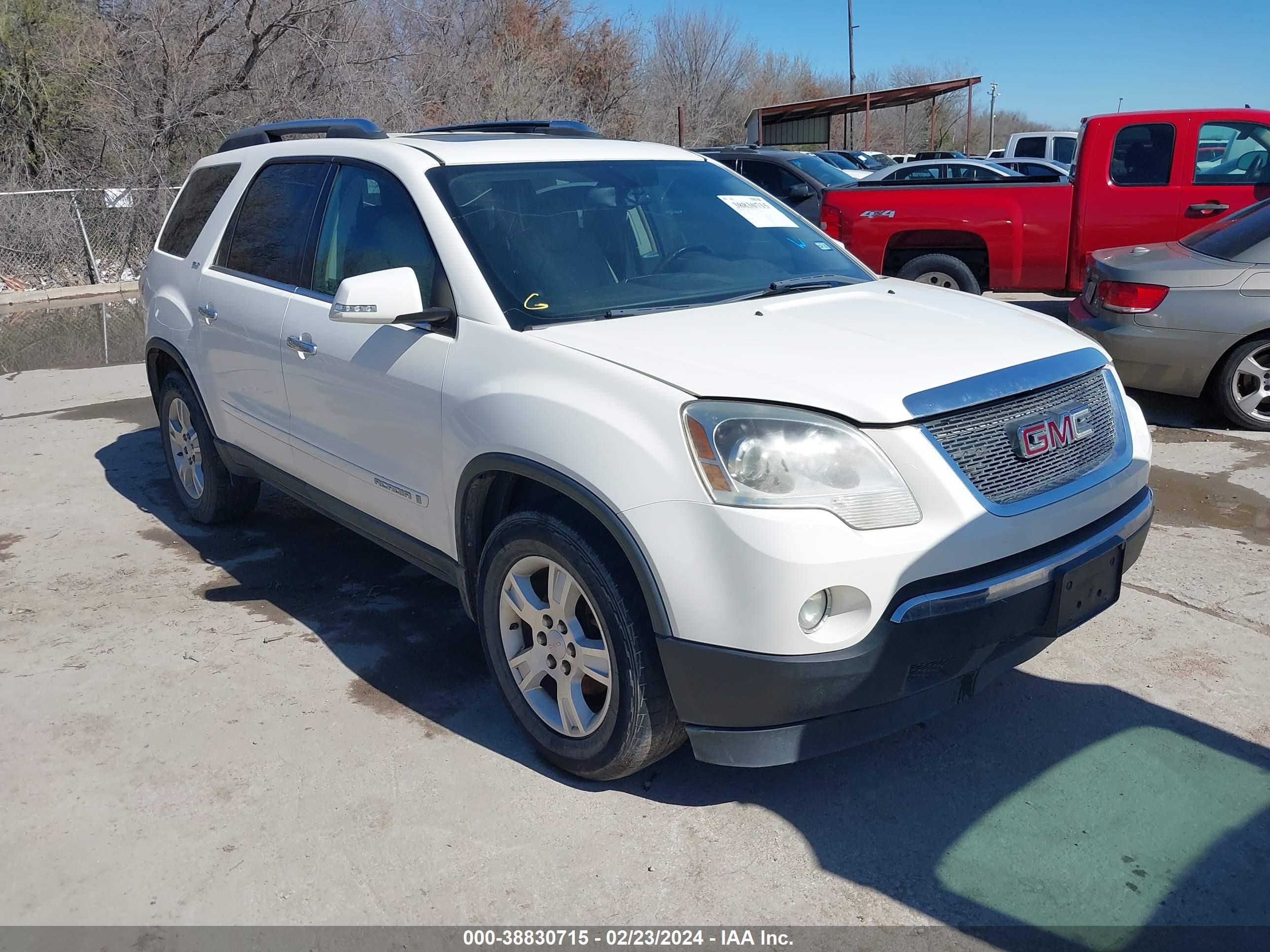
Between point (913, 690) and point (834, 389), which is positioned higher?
point (834, 389)

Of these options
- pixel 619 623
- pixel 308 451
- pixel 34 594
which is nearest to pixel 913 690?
pixel 619 623

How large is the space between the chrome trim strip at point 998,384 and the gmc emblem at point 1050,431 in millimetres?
87

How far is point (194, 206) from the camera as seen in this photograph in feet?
17.8

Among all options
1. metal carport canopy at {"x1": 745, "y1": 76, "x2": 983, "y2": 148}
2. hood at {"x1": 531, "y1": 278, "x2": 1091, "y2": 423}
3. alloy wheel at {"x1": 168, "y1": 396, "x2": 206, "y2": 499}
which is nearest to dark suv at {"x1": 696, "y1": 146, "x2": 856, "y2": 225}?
alloy wheel at {"x1": 168, "y1": 396, "x2": 206, "y2": 499}

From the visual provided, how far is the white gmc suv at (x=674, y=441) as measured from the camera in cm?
268

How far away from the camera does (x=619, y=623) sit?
2850mm

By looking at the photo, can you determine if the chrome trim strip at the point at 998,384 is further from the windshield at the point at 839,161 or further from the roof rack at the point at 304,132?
the windshield at the point at 839,161

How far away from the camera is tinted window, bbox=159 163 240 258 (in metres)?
5.19

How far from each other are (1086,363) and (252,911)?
9.13 ft

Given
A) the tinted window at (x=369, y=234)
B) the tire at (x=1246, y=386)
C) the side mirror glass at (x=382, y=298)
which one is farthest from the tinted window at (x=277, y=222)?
the tire at (x=1246, y=386)

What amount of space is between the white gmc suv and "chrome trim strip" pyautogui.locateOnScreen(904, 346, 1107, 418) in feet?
0.03

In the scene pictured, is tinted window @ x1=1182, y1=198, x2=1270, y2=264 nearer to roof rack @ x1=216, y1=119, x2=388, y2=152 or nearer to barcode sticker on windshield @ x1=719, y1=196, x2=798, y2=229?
barcode sticker on windshield @ x1=719, y1=196, x2=798, y2=229

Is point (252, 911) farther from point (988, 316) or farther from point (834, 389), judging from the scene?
point (988, 316)

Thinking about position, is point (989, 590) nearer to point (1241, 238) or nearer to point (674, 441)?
point (674, 441)
